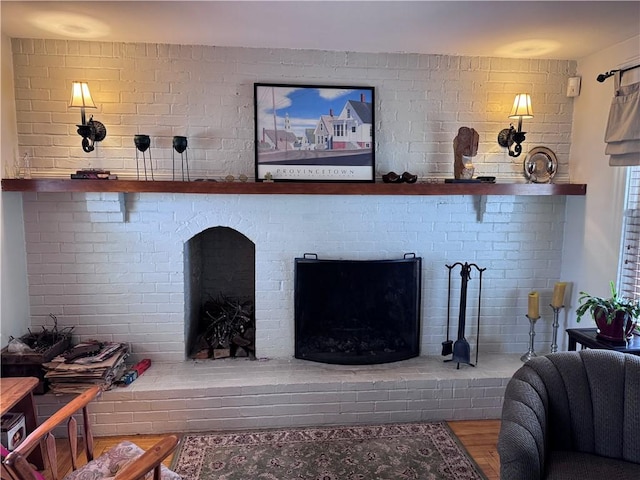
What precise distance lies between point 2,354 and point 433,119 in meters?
3.01

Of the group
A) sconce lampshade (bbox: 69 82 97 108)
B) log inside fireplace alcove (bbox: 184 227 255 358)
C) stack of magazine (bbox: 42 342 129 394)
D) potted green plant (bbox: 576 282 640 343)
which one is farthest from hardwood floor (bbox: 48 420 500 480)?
sconce lampshade (bbox: 69 82 97 108)

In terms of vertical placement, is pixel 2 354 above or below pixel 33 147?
below

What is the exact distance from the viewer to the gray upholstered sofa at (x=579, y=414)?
1670 mm

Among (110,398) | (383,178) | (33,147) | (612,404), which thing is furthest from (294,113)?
(612,404)

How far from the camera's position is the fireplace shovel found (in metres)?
2.87

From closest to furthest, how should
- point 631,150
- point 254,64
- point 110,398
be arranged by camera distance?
point 631,150 → point 110,398 → point 254,64

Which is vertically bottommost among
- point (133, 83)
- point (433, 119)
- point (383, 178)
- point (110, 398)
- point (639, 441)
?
point (110, 398)

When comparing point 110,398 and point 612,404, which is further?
point 110,398

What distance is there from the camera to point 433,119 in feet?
9.54

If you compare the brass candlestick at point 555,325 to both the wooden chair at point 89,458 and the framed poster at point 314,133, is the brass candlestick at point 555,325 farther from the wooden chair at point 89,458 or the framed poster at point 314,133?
the wooden chair at point 89,458

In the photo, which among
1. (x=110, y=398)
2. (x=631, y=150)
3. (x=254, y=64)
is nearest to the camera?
(x=631, y=150)

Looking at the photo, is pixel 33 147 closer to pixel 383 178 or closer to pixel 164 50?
pixel 164 50

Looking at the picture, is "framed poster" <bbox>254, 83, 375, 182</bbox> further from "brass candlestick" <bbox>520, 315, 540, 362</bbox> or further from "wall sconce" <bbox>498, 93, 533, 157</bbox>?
"brass candlestick" <bbox>520, 315, 540, 362</bbox>

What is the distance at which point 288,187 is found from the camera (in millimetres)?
2627
